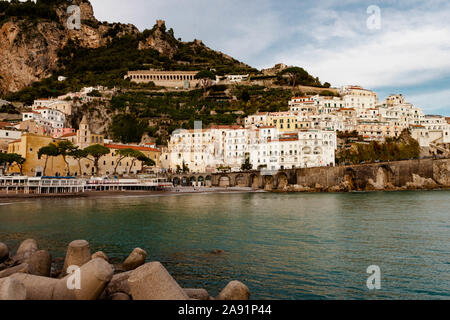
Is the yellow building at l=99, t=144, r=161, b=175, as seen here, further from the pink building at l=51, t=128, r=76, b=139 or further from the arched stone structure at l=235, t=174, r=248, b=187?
the arched stone structure at l=235, t=174, r=248, b=187

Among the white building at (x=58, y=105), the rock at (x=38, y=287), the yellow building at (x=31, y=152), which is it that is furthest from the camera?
the white building at (x=58, y=105)

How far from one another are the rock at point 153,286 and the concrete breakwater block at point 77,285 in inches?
19.4

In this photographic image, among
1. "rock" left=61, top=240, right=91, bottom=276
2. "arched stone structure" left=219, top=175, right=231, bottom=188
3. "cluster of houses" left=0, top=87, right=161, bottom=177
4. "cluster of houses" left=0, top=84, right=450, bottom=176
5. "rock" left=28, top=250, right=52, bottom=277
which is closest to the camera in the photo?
"rock" left=61, top=240, right=91, bottom=276

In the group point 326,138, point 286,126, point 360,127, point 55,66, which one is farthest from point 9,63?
point 360,127

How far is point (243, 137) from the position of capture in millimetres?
76125

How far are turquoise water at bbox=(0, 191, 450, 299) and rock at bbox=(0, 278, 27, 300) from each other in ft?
17.0

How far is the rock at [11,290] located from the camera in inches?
185

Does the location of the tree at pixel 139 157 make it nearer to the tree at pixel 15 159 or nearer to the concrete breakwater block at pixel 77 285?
the tree at pixel 15 159

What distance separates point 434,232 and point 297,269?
10916 millimetres

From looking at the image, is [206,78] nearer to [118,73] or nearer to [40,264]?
[118,73]

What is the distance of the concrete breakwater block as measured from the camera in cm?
547

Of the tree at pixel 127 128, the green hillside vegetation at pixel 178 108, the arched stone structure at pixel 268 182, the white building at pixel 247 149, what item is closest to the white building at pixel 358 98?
the green hillside vegetation at pixel 178 108

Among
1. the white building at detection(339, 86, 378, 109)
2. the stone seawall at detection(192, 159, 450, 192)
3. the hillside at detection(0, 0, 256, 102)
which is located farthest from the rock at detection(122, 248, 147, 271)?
the hillside at detection(0, 0, 256, 102)
